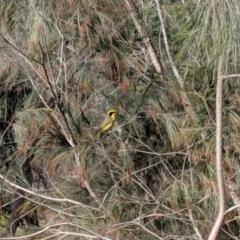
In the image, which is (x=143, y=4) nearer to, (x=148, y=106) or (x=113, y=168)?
(x=148, y=106)

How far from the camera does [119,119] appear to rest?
296 centimetres

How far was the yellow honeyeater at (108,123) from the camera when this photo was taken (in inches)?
109

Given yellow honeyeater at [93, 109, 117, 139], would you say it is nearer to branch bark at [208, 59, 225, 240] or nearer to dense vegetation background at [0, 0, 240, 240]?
dense vegetation background at [0, 0, 240, 240]

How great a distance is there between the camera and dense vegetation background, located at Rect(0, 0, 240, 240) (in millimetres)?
2553

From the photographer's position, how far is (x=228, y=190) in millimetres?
2572

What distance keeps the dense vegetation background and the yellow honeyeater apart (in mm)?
49

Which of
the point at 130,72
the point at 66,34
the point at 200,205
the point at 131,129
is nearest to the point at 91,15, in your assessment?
the point at 66,34

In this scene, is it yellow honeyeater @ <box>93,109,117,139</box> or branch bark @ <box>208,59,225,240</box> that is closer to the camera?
branch bark @ <box>208,59,225,240</box>

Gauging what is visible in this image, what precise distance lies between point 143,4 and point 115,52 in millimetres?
231

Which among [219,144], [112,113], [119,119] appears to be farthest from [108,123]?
[219,144]

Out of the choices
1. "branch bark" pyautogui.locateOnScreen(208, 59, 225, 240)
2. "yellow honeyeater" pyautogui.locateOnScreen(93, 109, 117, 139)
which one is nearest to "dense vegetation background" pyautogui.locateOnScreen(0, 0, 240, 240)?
"yellow honeyeater" pyautogui.locateOnScreen(93, 109, 117, 139)

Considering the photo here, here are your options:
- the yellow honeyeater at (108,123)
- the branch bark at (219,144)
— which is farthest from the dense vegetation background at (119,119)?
the branch bark at (219,144)

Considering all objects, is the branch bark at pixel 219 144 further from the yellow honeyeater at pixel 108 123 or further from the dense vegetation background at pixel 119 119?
the yellow honeyeater at pixel 108 123

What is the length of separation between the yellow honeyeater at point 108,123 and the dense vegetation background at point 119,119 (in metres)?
0.05
